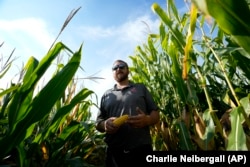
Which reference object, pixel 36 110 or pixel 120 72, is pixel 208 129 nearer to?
pixel 36 110

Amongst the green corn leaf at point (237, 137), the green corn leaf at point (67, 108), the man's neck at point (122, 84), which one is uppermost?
the man's neck at point (122, 84)

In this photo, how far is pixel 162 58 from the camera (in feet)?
6.27

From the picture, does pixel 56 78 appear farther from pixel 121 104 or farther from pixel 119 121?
pixel 121 104

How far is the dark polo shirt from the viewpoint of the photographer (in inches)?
76.5

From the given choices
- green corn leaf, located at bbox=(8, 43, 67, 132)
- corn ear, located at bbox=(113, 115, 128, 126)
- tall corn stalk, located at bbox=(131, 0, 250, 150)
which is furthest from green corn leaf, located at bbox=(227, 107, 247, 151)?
green corn leaf, located at bbox=(8, 43, 67, 132)

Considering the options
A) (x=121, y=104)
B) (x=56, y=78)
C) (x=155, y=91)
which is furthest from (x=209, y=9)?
(x=155, y=91)

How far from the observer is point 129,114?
6.52ft

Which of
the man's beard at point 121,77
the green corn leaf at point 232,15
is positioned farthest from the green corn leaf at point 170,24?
the man's beard at point 121,77

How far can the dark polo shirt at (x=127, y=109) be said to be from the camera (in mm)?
1942

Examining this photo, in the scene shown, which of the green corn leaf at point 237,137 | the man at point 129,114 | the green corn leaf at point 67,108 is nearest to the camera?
the green corn leaf at point 237,137

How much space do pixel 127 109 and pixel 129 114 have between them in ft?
0.12

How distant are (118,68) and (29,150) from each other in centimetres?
102

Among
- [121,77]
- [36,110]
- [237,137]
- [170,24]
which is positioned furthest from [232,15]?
[121,77]

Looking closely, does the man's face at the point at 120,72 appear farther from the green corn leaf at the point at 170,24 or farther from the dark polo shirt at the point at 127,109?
the green corn leaf at the point at 170,24
